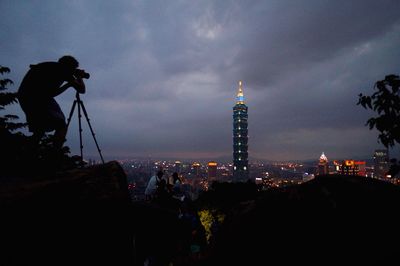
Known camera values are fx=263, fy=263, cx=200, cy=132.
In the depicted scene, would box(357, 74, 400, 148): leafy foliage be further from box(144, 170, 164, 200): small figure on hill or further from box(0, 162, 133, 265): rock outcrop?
box(144, 170, 164, 200): small figure on hill

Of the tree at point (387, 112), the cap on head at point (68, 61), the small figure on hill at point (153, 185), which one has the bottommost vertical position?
the small figure on hill at point (153, 185)

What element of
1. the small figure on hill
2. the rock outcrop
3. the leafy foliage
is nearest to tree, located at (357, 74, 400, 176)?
the leafy foliage

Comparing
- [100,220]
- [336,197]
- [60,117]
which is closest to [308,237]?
[336,197]

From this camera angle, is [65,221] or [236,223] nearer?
[236,223]

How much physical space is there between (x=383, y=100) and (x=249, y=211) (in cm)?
255

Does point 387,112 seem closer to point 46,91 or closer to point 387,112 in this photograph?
point 387,112

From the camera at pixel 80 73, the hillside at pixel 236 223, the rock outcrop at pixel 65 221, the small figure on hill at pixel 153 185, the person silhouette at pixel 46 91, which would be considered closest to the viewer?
the hillside at pixel 236 223

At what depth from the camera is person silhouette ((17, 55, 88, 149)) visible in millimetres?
5234

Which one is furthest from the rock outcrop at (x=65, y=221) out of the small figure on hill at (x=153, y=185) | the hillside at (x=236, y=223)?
the small figure on hill at (x=153, y=185)

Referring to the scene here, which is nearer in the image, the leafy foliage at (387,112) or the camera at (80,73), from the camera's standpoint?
the leafy foliage at (387,112)

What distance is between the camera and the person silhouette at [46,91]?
5.23 m

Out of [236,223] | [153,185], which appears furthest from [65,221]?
[153,185]

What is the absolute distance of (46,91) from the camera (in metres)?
5.35

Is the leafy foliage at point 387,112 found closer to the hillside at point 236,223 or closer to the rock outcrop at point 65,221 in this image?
the hillside at point 236,223
